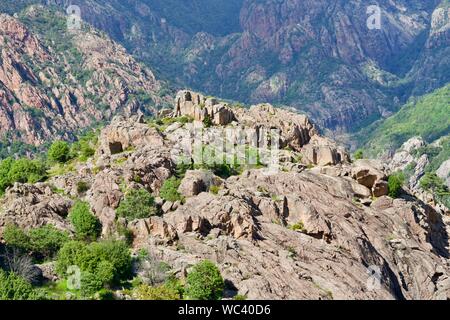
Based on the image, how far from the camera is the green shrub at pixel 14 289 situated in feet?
257

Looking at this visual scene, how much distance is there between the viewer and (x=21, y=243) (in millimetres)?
94312

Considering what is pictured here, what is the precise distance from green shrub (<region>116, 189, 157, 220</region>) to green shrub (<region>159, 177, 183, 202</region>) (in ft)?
11.2

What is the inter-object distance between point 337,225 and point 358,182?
2078 cm

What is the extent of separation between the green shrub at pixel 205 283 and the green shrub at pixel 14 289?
16291 millimetres

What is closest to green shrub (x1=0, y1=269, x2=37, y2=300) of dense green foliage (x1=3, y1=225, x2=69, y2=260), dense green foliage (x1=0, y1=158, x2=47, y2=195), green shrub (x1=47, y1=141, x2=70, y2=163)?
dense green foliage (x1=3, y1=225, x2=69, y2=260)

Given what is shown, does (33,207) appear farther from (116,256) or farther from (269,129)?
(269,129)

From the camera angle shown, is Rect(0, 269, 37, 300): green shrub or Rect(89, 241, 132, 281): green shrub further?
Rect(89, 241, 132, 281): green shrub

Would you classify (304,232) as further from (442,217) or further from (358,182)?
(442,217)

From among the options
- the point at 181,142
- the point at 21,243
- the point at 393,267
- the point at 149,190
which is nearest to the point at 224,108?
the point at 181,142

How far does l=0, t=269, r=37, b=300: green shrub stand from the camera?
78.2 meters

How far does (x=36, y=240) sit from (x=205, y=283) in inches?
924

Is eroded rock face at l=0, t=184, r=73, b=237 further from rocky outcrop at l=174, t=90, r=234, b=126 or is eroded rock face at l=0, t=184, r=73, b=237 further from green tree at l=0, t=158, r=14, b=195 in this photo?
rocky outcrop at l=174, t=90, r=234, b=126

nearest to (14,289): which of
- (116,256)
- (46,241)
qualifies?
(116,256)
